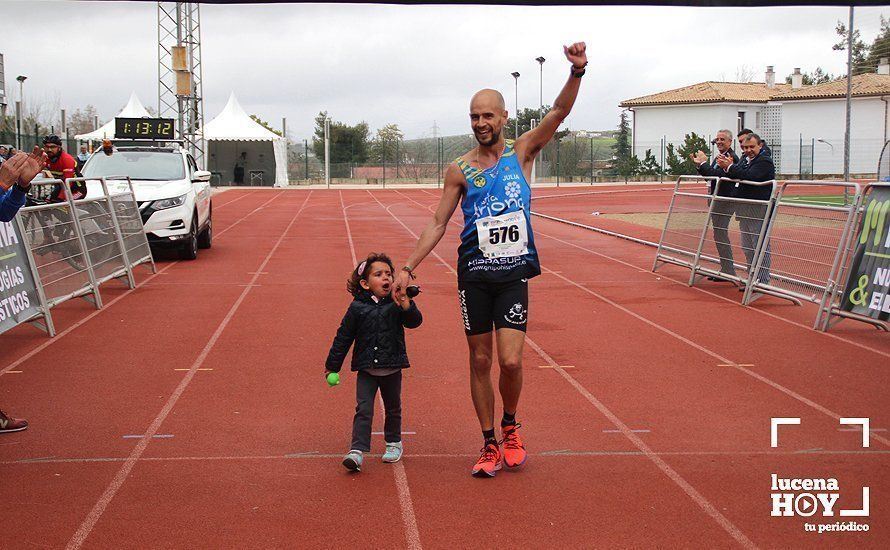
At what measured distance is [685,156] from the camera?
56.3 metres

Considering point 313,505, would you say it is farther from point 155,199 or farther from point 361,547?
point 155,199

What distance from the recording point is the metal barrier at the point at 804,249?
1063 cm

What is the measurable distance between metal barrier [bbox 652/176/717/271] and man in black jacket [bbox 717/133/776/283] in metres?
0.62

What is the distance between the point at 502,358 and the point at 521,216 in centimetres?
78

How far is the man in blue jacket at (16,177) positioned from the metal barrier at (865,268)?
25.3ft

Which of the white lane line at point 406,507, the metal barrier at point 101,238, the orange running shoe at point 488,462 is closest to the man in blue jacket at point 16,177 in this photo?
the white lane line at point 406,507

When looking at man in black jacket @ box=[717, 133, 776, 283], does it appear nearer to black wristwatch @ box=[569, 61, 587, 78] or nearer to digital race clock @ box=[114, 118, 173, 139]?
black wristwatch @ box=[569, 61, 587, 78]

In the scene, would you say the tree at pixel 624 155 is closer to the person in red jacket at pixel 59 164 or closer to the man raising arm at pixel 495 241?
the person in red jacket at pixel 59 164

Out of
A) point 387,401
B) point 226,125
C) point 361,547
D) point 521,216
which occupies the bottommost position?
point 361,547

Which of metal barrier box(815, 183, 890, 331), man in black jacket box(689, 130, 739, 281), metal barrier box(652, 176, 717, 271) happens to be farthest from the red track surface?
metal barrier box(652, 176, 717, 271)

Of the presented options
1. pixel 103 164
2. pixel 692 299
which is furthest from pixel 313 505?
pixel 103 164

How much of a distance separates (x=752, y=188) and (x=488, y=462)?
28.1 feet

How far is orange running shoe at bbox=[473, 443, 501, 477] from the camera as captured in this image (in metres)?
5.50

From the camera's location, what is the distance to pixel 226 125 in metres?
50.5
